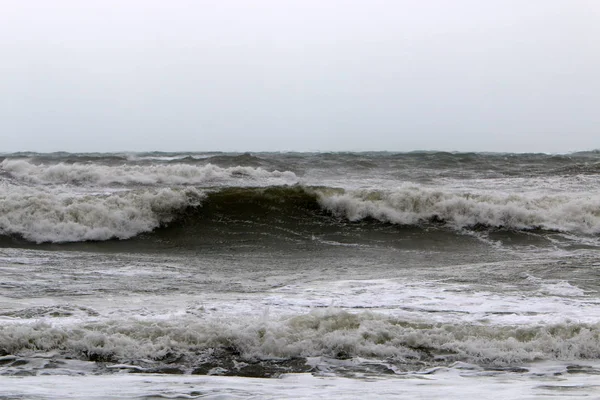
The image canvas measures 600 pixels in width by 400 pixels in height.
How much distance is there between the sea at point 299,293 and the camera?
4805 millimetres

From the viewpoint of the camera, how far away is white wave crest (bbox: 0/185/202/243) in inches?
502

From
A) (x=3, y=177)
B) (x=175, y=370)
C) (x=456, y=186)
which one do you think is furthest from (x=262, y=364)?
(x=3, y=177)

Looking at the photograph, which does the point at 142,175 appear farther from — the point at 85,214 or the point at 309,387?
the point at 309,387

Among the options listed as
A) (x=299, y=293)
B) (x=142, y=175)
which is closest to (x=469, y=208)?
(x=299, y=293)

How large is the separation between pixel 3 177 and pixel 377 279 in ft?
45.8

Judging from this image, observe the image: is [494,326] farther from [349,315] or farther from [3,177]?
[3,177]

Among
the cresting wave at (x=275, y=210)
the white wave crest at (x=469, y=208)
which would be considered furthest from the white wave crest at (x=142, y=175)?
the white wave crest at (x=469, y=208)

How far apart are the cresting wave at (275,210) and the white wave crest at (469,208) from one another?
2cm

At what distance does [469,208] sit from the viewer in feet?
47.5

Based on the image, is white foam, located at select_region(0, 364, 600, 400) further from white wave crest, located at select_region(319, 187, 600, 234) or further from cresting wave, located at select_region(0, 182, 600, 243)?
white wave crest, located at select_region(319, 187, 600, 234)

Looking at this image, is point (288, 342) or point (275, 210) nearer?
point (288, 342)

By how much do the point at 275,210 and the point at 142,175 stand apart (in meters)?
5.41

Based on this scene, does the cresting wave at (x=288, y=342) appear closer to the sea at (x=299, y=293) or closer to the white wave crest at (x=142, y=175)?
the sea at (x=299, y=293)

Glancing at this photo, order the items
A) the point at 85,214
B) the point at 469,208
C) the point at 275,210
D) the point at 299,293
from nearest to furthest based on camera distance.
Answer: the point at 299,293, the point at 85,214, the point at 469,208, the point at 275,210
